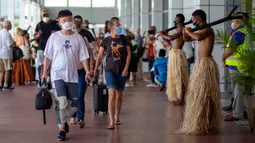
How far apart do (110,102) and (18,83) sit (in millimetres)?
11503

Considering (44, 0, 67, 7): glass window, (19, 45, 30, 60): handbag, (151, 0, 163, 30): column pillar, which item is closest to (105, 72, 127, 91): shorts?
(19, 45, 30, 60): handbag

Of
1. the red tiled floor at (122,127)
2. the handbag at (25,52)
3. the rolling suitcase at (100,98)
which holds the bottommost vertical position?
the red tiled floor at (122,127)

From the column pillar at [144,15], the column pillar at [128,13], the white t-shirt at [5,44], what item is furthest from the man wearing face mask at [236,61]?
the column pillar at [128,13]

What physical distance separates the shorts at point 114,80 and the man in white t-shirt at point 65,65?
2.82 ft

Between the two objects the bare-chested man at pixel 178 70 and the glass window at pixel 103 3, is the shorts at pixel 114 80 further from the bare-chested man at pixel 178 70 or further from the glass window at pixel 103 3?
the glass window at pixel 103 3

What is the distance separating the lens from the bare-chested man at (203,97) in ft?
31.7

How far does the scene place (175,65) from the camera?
13773 millimetres

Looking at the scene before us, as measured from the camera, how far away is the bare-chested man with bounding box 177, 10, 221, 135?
31.7ft

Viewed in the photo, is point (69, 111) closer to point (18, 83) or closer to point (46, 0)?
point (18, 83)

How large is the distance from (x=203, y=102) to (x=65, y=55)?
2232mm

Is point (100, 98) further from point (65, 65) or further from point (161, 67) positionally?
point (161, 67)

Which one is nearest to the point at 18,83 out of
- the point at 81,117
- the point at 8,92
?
the point at 8,92

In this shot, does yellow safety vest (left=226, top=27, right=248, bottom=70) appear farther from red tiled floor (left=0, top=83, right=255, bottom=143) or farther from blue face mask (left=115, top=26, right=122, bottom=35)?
blue face mask (left=115, top=26, right=122, bottom=35)

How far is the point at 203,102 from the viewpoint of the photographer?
967 cm
